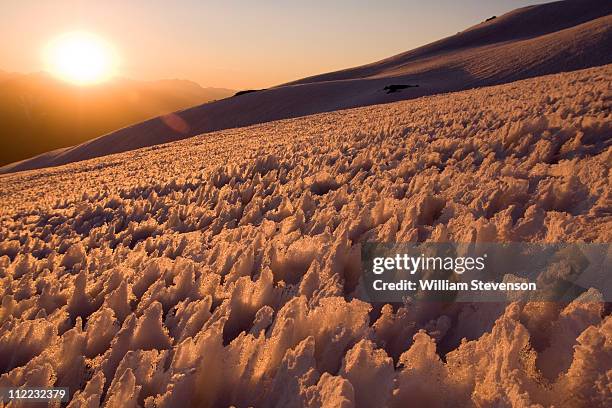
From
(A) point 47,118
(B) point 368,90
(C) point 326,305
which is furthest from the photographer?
(A) point 47,118

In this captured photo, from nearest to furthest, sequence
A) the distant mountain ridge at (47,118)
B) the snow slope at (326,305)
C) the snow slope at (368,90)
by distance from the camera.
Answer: the snow slope at (326,305) → the snow slope at (368,90) → the distant mountain ridge at (47,118)

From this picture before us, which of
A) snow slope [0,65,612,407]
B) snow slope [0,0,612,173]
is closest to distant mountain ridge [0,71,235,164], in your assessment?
snow slope [0,0,612,173]

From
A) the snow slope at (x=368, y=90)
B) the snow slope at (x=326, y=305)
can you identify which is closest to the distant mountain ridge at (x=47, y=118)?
the snow slope at (x=368, y=90)

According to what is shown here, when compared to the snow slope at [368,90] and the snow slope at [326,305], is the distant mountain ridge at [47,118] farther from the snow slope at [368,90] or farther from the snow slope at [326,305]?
the snow slope at [326,305]

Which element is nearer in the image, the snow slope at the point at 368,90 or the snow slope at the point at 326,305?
the snow slope at the point at 326,305

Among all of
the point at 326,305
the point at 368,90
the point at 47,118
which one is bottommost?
the point at 326,305

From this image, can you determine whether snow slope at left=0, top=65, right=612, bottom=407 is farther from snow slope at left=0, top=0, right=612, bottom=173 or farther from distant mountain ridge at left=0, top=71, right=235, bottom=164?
distant mountain ridge at left=0, top=71, right=235, bottom=164

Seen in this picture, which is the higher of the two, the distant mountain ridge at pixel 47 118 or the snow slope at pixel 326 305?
the distant mountain ridge at pixel 47 118

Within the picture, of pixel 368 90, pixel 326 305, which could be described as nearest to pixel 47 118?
pixel 368 90

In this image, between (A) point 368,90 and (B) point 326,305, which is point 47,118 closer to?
(A) point 368,90
